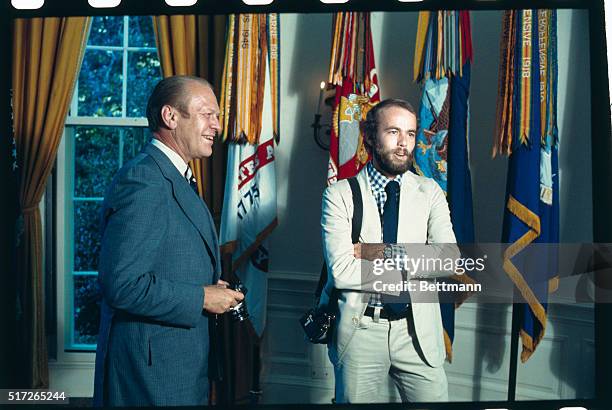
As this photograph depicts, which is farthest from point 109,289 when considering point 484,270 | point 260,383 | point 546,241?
point 546,241

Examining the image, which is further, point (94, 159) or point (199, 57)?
point (199, 57)

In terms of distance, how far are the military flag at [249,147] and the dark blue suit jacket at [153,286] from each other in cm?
17

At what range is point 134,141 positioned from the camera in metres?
2.57

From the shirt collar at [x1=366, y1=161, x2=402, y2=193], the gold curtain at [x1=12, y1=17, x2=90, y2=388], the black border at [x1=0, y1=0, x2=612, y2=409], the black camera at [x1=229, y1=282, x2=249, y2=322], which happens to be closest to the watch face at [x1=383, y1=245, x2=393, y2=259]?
the shirt collar at [x1=366, y1=161, x2=402, y2=193]

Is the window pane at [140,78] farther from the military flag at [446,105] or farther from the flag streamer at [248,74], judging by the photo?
the military flag at [446,105]

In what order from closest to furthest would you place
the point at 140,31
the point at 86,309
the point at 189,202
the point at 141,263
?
the point at 141,263
the point at 189,202
the point at 86,309
the point at 140,31

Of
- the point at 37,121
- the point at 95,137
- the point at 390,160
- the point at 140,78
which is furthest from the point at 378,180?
the point at 37,121

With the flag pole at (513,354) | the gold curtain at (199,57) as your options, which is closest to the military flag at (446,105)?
the flag pole at (513,354)

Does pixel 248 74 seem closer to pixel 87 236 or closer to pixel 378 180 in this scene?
pixel 378 180

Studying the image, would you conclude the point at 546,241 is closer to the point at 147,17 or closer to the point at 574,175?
the point at 574,175

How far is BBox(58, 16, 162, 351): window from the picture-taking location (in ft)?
8.46

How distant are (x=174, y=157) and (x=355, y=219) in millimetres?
744

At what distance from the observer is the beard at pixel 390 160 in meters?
2.58

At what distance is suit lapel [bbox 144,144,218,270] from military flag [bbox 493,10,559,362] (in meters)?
1.17
